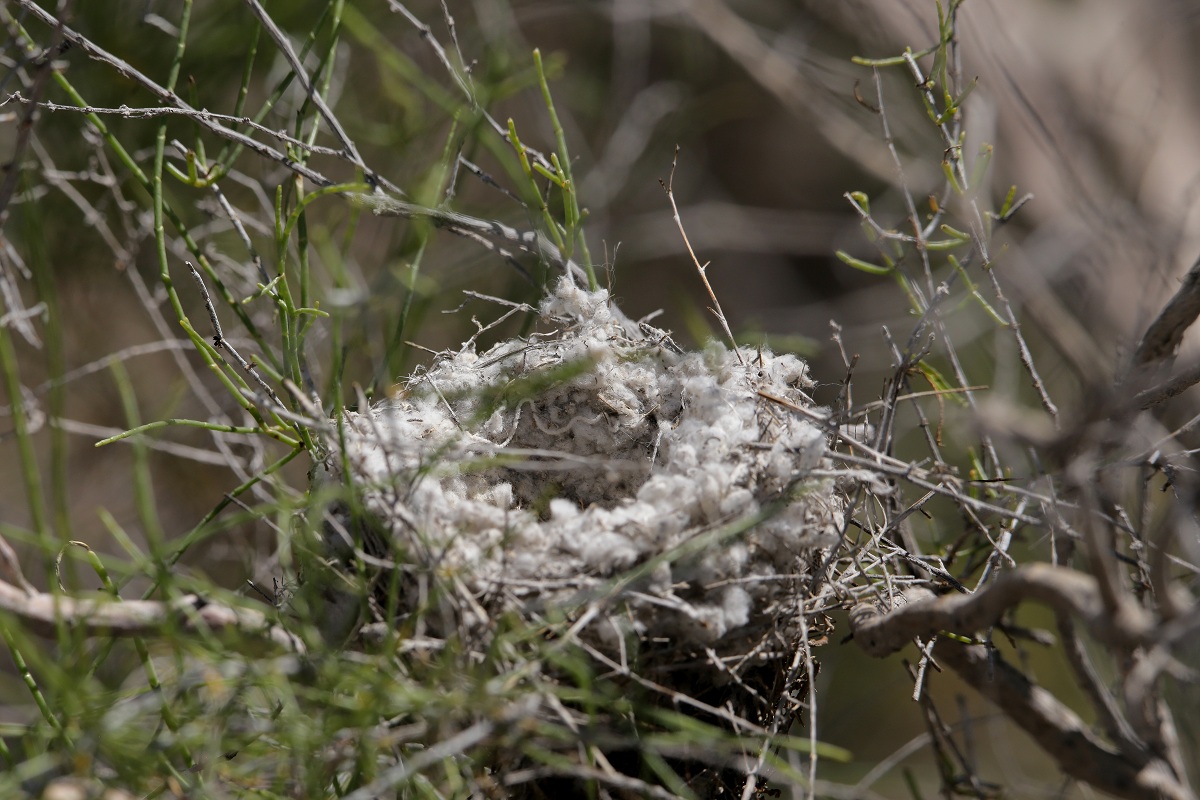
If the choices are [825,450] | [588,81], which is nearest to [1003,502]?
[825,450]

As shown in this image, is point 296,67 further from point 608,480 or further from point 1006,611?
point 1006,611

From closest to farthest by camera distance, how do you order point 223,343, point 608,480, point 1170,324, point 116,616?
point 116,616 → point 1170,324 → point 223,343 → point 608,480

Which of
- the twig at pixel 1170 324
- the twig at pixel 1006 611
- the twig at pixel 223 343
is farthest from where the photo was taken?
the twig at pixel 223 343

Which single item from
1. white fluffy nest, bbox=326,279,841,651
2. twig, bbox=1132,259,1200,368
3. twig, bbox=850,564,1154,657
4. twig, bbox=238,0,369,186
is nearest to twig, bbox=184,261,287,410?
white fluffy nest, bbox=326,279,841,651

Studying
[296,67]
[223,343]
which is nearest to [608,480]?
[223,343]

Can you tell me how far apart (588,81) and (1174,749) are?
10.1ft

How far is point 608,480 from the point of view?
1234 millimetres

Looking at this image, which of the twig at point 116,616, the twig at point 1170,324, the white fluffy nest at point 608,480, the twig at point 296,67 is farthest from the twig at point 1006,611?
the twig at point 296,67

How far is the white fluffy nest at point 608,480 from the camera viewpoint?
89 cm

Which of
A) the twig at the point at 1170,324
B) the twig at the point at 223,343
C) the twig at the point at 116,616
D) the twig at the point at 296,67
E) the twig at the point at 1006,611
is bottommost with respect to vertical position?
the twig at the point at 116,616

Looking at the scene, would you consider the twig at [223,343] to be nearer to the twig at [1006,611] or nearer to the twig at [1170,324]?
the twig at [1006,611]

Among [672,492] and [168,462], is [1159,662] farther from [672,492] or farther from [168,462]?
[168,462]

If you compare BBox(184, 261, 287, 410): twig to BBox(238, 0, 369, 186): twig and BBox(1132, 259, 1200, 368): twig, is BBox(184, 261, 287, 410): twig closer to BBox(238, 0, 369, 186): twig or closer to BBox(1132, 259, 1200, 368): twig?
BBox(238, 0, 369, 186): twig

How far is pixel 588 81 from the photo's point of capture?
11.4ft
